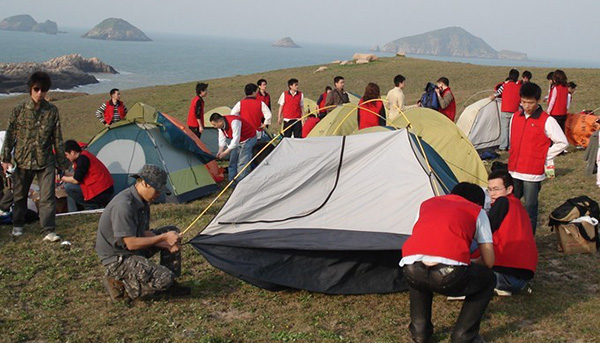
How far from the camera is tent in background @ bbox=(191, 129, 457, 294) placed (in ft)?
19.0

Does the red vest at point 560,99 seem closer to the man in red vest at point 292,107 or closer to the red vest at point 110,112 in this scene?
the man in red vest at point 292,107

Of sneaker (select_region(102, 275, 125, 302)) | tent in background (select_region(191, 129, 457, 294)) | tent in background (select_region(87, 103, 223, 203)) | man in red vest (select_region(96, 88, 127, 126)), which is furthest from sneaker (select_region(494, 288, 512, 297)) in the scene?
man in red vest (select_region(96, 88, 127, 126))

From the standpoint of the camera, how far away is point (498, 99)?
13812 millimetres

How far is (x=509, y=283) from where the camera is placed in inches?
221

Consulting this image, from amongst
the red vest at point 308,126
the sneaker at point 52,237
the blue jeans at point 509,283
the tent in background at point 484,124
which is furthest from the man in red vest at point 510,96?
the sneaker at point 52,237

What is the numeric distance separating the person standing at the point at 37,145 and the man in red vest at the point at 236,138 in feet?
9.53

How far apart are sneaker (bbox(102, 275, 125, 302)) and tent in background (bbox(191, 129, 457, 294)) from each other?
0.81 metres

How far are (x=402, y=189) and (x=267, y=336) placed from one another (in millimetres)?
2086

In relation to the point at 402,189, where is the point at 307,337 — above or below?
below

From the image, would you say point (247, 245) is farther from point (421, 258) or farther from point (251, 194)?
point (421, 258)

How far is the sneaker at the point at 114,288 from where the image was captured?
5.74 meters

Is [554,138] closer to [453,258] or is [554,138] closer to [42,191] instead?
[453,258]

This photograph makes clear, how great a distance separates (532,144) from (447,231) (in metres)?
2.82

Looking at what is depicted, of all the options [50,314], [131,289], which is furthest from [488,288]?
[50,314]
